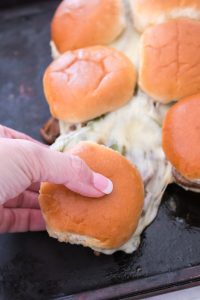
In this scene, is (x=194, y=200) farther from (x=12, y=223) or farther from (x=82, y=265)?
(x=12, y=223)

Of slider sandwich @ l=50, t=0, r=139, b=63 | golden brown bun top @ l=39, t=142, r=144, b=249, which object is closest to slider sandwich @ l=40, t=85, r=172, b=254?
golden brown bun top @ l=39, t=142, r=144, b=249

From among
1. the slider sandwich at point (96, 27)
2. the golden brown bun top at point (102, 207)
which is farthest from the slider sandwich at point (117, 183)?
the slider sandwich at point (96, 27)

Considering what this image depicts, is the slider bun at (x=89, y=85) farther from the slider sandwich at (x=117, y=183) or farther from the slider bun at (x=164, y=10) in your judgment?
the slider bun at (x=164, y=10)

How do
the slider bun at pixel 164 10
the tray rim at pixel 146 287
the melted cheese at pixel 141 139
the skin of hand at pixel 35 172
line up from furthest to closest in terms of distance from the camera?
the slider bun at pixel 164 10 → the melted cheese at pixel 141 139 → the tray rim at pixel 146 287 → the skin of hand at pixel 35 172

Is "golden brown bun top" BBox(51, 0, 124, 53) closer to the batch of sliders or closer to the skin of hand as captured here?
the batch of sliders

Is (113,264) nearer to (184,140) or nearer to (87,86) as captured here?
(184,140)

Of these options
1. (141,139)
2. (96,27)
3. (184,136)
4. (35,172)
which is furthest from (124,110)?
(35,172)
